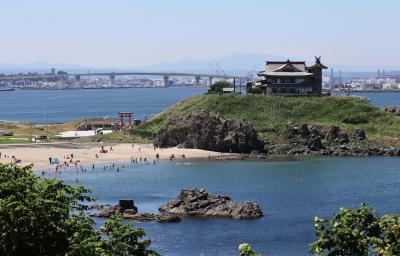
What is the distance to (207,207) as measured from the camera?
205ft

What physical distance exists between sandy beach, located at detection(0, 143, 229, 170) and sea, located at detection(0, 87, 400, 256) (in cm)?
389

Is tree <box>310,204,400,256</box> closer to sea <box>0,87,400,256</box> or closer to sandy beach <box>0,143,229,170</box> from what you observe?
sea <box>0,87,400,256</box>

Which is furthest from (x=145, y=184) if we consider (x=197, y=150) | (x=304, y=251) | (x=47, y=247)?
(x=47, y=247)

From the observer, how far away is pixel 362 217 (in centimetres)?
2219

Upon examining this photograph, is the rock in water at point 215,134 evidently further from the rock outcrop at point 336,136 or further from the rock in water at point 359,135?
the rock in water at point 359,135

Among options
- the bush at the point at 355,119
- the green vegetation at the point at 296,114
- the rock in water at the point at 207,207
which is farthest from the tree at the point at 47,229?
the bush at the point at 355,119

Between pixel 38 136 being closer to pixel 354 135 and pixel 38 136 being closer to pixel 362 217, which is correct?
pixel 354 135

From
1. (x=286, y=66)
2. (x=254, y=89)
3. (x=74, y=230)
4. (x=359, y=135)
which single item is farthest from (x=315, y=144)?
(x=74, y=230)

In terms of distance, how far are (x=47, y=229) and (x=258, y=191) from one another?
49.6m

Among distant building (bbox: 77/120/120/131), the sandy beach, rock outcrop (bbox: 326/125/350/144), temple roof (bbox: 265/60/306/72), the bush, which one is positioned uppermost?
temple roof (bbox: 265/60/306/72)

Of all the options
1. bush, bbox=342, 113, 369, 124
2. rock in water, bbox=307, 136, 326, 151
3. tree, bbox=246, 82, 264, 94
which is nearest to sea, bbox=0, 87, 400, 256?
rock in water, bbox=307, 136, 326, 151

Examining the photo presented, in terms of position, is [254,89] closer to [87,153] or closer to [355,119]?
[355,119]

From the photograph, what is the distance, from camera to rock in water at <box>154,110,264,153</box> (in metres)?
99.1

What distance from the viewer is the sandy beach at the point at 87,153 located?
93.9 m
